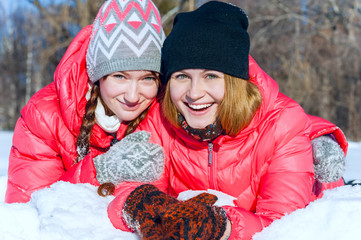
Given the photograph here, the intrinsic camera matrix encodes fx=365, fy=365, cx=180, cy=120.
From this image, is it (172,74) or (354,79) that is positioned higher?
(172,74)

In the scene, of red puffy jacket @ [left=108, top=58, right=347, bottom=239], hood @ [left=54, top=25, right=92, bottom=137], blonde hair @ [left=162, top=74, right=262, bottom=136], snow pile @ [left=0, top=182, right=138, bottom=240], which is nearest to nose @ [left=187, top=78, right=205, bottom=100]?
blonde hair @ [left=162, top=74, right=262, bottom=136]

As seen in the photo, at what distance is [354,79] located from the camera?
32.3ft

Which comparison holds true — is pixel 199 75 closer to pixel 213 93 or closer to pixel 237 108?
pixel 213 93

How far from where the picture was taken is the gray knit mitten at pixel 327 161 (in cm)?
192

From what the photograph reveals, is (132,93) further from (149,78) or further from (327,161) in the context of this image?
(327,161)

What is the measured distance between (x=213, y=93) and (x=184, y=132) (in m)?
0.28

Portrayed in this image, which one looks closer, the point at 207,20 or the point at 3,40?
the point at 207,20

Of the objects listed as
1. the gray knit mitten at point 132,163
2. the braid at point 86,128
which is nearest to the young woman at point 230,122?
the gray knit mitten at point 132,163

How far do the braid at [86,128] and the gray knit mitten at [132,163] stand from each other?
280 mm

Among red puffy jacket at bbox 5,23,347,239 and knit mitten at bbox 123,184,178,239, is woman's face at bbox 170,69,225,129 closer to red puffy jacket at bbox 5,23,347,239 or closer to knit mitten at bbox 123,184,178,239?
red puffy jacket at bbox 5,23,347,239

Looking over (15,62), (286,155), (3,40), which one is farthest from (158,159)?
(3,40)

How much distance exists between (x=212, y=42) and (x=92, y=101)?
816 millimetres

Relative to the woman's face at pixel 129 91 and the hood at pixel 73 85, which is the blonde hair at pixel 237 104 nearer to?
the woman's face at pixel 129 91

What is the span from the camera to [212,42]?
5.31ft
